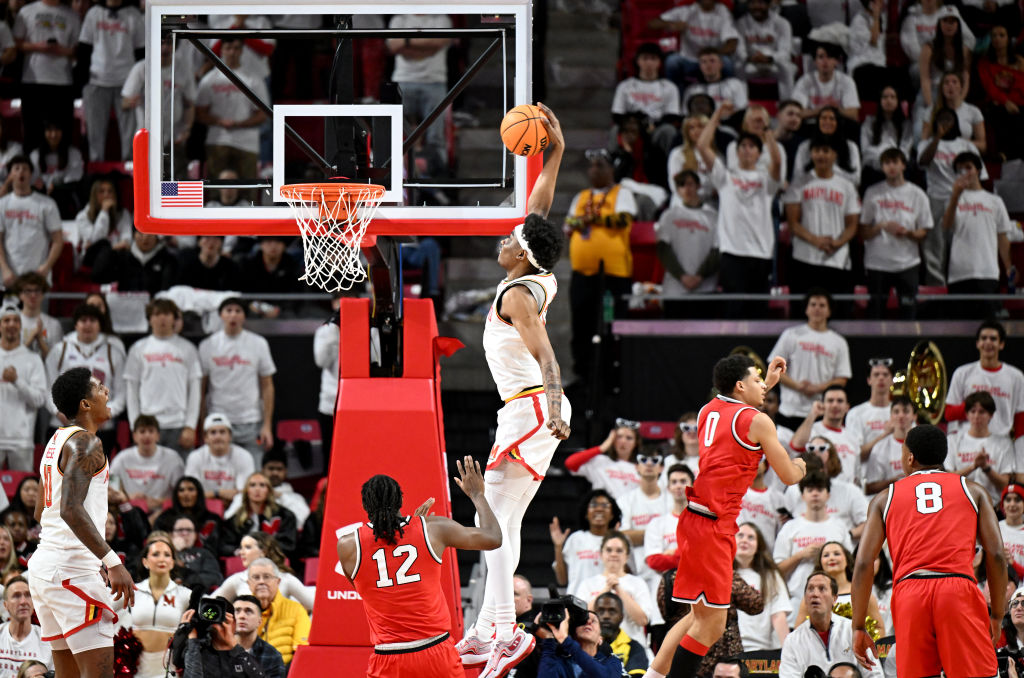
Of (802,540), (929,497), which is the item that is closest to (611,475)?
(802,540)

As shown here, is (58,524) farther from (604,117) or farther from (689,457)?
(604,117)

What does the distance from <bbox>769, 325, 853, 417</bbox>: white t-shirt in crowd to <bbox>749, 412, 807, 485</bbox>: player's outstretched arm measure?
5964 mm

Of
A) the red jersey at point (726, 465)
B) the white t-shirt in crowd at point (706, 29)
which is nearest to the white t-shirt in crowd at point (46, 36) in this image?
the white t-shirt in crowd at point (706, 29)

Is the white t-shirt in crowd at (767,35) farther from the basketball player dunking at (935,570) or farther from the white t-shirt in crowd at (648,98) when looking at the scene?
the basketball player dunking at (935,570)

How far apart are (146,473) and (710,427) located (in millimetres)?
6701

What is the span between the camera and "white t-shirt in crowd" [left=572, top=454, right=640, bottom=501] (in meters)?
11.9

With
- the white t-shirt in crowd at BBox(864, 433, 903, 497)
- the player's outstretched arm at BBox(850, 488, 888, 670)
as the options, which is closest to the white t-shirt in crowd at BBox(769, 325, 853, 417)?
the white t-shirt in crowd at BBox(864, 433, 903, 497)

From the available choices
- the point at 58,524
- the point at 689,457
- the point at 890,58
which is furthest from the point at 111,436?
the point at 890,58

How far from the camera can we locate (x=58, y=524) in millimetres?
7129

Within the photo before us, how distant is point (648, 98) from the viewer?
1548cm

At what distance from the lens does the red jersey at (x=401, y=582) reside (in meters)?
6.45

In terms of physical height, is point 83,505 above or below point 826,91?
below

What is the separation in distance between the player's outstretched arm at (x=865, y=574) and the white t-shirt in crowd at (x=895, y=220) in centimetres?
697

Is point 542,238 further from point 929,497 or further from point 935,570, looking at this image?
point 935,570
